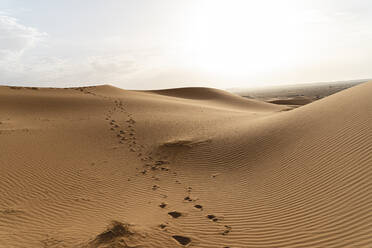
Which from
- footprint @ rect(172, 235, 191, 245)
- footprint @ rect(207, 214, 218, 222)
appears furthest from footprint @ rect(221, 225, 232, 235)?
footprint @ rect(172, 235, 191, 245)

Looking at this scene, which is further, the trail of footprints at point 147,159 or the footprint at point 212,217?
the footprint at point 212,217

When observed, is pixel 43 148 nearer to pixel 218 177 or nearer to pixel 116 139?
pixel 116 139

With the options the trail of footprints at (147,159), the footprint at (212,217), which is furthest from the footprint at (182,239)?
the footprint at (212,217)

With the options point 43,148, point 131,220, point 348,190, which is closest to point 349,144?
point 348,190

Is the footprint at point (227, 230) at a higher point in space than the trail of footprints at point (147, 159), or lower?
lower

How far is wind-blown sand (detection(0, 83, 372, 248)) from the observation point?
460 centimetres

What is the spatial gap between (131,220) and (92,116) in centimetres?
1226

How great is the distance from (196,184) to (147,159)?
9.90ft

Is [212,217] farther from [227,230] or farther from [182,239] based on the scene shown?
[182,239]

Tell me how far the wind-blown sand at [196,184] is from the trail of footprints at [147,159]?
0.04 m

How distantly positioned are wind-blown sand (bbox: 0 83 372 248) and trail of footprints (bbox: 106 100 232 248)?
0.12ft

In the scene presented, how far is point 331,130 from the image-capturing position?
7.67m

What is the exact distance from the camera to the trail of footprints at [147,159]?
16.8 feet

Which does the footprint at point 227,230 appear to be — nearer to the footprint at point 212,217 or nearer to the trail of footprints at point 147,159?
the trail of footprints at point 147,159
